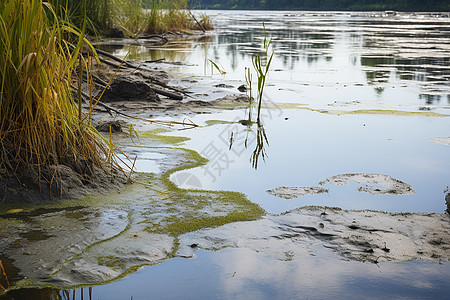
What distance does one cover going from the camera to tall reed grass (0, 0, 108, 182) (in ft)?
10.6

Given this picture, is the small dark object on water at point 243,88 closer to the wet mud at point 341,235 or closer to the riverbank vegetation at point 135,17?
the wet mud at point 341,235

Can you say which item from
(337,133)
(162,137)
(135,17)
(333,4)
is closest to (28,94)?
(162,137)

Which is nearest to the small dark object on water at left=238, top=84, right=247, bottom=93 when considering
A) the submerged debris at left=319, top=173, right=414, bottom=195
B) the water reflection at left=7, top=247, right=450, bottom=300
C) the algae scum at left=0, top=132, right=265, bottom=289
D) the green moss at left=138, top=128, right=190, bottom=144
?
the green moss at left=138, top=128, right=190, bottom=144

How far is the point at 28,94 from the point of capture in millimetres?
3277

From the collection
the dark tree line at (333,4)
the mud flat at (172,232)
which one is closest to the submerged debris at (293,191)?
the mud flat at (172,232)

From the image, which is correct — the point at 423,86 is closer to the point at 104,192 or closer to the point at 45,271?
the point at 104,192

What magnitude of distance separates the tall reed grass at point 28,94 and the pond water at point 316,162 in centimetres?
84

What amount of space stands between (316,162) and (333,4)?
70.4m

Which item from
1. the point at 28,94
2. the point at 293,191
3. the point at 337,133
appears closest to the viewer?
the point at 28,94

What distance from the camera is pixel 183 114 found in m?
6.07

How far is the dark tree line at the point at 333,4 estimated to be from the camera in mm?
55656

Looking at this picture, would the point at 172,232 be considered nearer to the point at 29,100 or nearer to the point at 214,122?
the point at 29,100

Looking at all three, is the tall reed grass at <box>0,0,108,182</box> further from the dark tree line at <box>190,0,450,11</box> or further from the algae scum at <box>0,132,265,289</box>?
the dark tree line at <box>190,0,450,11</box>

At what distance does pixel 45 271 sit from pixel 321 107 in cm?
462
